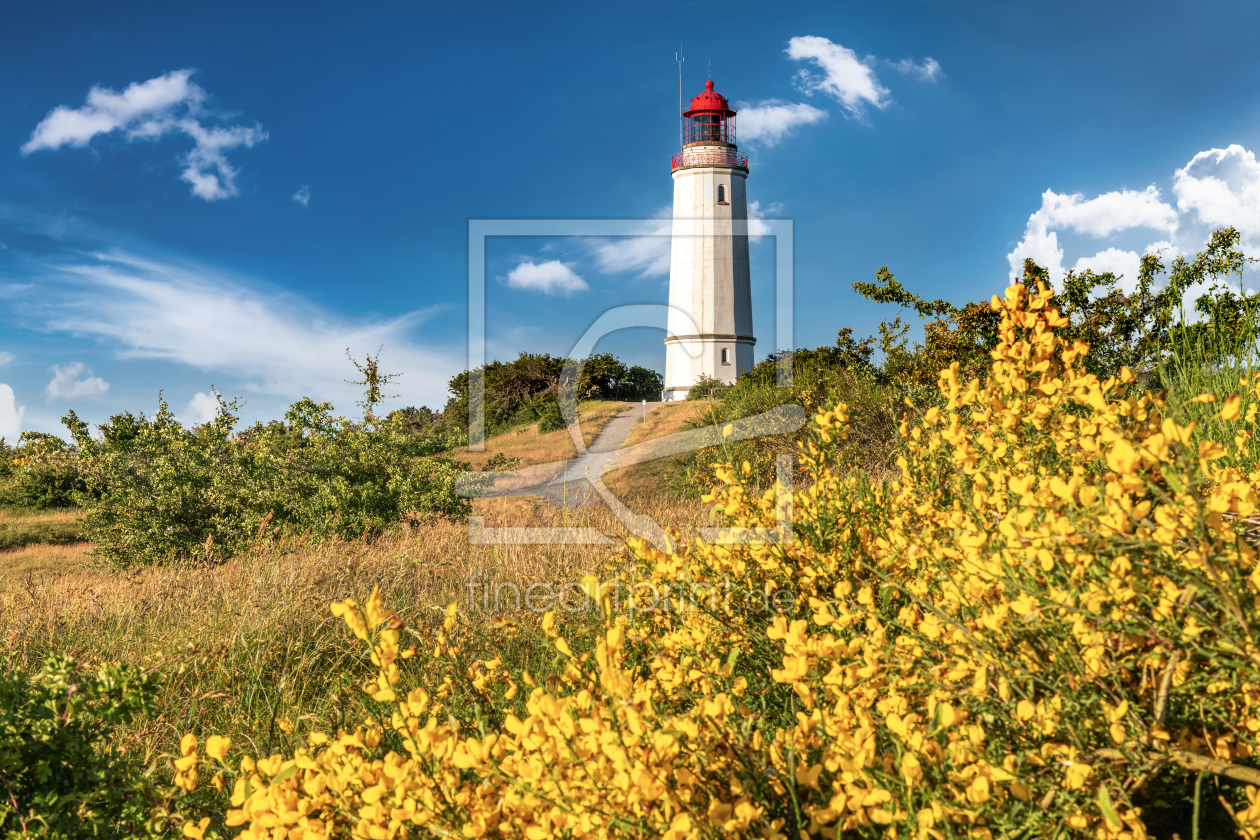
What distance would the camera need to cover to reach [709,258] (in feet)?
74.7

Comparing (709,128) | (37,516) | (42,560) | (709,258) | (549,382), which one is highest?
(709,128)

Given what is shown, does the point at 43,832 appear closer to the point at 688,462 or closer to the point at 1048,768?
the point at 1048,768

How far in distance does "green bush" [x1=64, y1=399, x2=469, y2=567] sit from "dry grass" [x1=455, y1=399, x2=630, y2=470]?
15.0 feet

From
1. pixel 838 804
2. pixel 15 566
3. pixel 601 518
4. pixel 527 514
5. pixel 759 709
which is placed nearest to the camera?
pixel 838 804

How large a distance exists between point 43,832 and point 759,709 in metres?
1.67

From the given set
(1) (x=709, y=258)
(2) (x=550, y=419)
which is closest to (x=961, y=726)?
(2) (x=550, y=419)

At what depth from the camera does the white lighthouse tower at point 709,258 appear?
2277 centimetres

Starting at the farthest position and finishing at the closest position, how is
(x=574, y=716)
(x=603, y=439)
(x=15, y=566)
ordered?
(x=603, y=439), (x=15, y=566), (x=574, y=716)

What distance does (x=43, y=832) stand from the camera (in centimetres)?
142

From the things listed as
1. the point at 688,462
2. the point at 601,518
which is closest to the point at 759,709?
the point at 601,518

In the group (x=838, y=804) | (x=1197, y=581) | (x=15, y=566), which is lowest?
(x=15, y=566)

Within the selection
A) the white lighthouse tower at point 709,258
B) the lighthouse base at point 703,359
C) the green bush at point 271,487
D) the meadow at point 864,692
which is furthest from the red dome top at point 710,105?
the meadow at point 864,692

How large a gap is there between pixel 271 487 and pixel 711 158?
727 inches

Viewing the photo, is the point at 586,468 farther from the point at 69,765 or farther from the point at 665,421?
the point at 69,765
